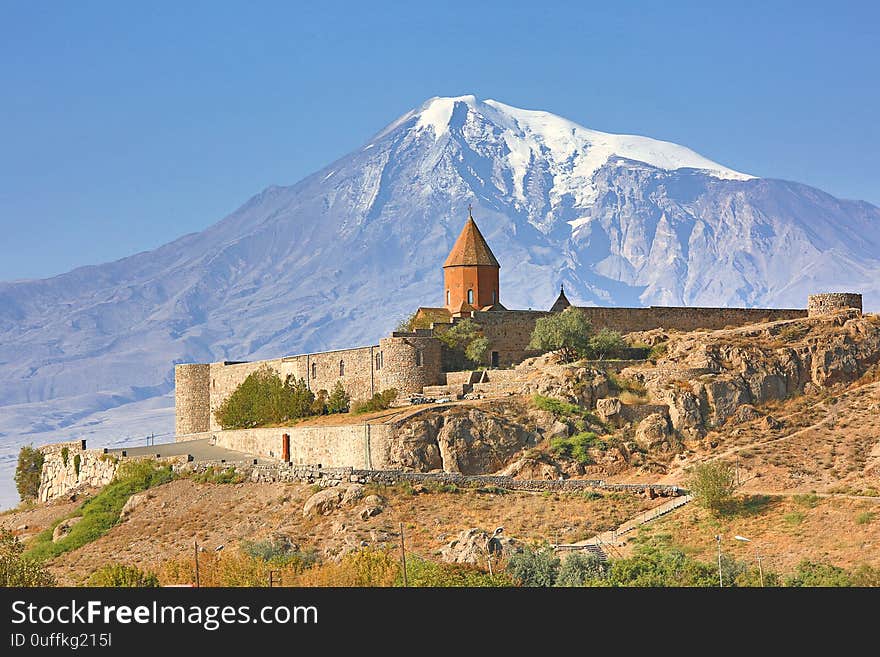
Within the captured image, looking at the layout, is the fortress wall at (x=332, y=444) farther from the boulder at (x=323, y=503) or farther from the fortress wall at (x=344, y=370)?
the fortress wall at (x=344, y=370)

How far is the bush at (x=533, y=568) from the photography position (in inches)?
1314

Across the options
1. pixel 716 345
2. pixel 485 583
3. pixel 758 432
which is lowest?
pixel 485 583

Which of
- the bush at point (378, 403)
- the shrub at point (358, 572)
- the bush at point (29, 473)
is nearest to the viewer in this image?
the shrub at point (358, 572)

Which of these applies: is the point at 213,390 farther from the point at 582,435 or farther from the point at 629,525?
the point at 629,525

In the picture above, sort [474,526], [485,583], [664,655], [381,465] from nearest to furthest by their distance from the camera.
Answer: [664,655]
[485,583]
[474,526]
[381,465]

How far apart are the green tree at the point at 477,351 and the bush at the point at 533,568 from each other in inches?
855

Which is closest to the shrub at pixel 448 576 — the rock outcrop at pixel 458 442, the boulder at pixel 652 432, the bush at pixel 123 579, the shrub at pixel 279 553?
the shrub at pixel 279 553

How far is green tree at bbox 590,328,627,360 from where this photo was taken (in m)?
55.5

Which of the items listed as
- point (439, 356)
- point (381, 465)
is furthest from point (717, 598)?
point (439, 356)

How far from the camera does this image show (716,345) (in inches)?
2066

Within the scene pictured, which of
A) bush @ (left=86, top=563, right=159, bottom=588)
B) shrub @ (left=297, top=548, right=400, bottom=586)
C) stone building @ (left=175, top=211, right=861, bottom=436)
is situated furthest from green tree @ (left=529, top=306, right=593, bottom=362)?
bush @ (left=86, top=563, right=159, bottom=588)

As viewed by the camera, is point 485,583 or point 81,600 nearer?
point 81,600

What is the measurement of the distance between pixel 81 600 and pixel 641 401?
34219 mm

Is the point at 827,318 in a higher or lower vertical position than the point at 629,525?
higher
